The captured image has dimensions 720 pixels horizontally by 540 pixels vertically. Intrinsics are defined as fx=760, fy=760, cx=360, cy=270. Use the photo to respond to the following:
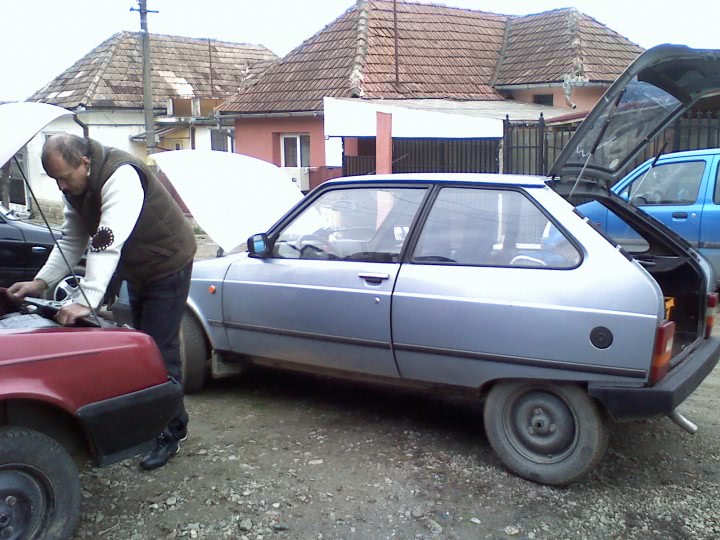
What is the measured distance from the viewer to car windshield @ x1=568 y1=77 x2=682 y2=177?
14.1 feet

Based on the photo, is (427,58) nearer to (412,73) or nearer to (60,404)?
(412,73)

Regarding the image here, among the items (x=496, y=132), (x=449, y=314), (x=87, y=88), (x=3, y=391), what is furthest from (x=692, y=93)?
(x=87, y=88)

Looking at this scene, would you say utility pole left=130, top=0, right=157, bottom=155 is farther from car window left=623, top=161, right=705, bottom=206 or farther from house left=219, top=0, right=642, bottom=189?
car window left=623, top=161, right=705, bottom=206

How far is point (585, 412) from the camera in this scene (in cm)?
371

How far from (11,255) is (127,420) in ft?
17.7

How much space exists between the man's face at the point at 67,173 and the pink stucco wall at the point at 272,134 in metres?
15.0

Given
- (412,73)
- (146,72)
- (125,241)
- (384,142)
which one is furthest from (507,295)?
(146,72)

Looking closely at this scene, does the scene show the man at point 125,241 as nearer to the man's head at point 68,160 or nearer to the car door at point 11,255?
the man's head at point 68,160

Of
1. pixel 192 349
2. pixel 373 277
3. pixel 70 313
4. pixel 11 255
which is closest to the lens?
pixel 70 313

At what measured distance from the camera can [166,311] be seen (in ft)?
13.3

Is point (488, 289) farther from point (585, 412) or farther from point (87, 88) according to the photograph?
point (87, 88)

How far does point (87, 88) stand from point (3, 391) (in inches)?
939

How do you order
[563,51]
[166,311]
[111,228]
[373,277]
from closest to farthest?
[111,228] → [166,311] → [373,277] → [563,51]

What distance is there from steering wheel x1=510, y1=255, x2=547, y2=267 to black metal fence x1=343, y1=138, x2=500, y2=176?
9638mm
